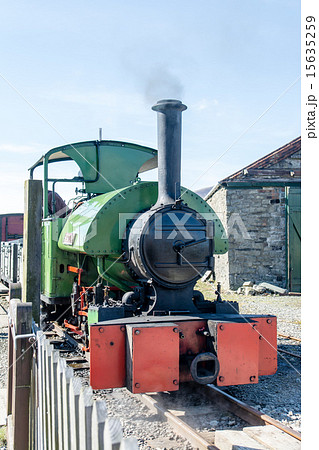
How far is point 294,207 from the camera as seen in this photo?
13422mm

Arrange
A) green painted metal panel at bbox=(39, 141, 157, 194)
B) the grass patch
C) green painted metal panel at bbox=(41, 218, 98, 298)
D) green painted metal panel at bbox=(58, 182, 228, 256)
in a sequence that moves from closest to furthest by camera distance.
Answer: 1. the grass patch
2. green painted metal panel at bbox=(58, 182, 228, 256)
3. green painted metal panel at bbox=(41, 218, 98, 298)
4. green painted metal panel at bbox=(39, 141, 157, 194)

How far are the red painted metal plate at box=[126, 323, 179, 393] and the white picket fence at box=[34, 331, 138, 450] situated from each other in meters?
0.94

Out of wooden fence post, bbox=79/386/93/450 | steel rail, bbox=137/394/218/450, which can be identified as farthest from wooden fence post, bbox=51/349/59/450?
steel rail, bbox=137/394/218/450

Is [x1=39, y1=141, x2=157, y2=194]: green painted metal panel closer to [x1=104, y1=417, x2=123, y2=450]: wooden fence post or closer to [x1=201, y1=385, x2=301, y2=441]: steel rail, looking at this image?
[x1=201, y1=385, x2=301, y2=441]: steel rail

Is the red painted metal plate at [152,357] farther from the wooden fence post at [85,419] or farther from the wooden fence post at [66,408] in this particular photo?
the wooden fence post at [85,419]

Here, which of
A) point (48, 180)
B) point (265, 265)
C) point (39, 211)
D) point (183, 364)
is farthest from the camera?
point (265, 265)

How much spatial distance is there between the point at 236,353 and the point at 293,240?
31.8 feet

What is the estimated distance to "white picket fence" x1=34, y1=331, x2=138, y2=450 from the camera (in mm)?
1485

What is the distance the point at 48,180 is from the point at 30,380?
12.2 feet

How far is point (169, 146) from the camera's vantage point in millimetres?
4688

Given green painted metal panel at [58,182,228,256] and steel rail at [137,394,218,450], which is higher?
green painted metal panel at [58,182,228,256]

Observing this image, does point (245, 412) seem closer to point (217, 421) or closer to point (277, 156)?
point (217, 421)
